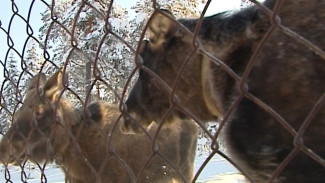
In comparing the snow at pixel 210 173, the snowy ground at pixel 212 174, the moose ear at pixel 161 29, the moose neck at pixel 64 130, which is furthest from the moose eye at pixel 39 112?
the moose ear at pixel 161 29

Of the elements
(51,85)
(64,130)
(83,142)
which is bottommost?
(83,142)

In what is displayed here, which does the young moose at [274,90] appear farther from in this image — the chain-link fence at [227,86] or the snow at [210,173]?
the snow at [210,173]

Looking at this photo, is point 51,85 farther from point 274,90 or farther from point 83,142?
point 274,90

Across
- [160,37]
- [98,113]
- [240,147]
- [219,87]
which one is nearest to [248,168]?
[240,147]

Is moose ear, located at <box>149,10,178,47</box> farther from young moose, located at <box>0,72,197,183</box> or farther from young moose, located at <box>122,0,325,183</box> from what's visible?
young moose, located at <box>0,72,197,183</box>

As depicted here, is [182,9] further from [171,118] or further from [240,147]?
[240,147]

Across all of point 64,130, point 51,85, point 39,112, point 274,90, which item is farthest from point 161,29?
point 64,130

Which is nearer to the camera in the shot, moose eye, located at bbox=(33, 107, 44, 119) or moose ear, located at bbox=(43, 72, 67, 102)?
moose ear, located at bbox=(43, 72, 67, 102)

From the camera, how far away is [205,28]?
2.98 m

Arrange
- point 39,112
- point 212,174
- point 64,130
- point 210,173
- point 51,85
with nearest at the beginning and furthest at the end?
point 51,85, point 39,112, point 64,130, point 212,174, point 210,173

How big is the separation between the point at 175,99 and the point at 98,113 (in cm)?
508

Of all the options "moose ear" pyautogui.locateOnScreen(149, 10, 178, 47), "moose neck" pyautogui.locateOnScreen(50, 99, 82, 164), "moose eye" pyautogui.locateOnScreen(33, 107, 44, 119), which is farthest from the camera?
"moose neck" pyautogui.locateOnScreen(50, 99, 82, 164)

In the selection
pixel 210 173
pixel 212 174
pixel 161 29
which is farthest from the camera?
pixel 210 173

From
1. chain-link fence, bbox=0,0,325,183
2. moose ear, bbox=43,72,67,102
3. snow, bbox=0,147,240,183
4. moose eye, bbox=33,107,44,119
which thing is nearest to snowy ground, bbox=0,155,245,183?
snow, bbox=0,147,240,183
